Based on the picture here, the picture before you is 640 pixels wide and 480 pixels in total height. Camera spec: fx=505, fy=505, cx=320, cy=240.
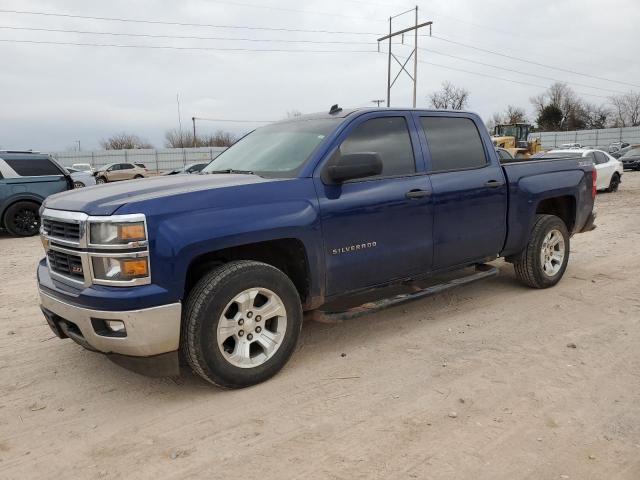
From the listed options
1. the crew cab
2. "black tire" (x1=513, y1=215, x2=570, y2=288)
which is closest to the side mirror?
"black tire" (x1=513, y1=215, x2=570, y2=288)

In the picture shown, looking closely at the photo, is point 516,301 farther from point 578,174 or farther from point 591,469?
point 591,469

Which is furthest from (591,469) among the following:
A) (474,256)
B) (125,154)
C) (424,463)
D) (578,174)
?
(125,154)

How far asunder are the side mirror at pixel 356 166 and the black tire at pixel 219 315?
0.85 meters

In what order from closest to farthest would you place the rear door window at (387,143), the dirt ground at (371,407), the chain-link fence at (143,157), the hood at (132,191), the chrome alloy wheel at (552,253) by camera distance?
1. the dirt ground at (371,407)
2. the hood at (132,191)
3. the rear door window at (387,143)
4. the chrome alloy wheel at (552,253)
5. the chain-link fence at (143,157)

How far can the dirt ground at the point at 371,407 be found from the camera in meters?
2.63

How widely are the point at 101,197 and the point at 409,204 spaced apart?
7.69 ft

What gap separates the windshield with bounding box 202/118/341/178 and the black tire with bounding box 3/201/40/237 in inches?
323

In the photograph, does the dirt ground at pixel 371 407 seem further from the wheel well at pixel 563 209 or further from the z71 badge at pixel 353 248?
the wheel well at pixel 563 209

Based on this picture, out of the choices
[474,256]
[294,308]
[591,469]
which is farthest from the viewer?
[474,256]

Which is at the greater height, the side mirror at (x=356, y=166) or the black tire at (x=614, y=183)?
the side mirror at (x=356, y=166)

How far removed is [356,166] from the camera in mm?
3619

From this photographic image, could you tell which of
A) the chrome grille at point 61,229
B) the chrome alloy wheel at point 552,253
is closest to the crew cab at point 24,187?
the chrome grille at point 61,229

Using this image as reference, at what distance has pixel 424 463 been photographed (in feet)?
8.54

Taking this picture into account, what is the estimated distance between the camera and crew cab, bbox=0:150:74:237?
1082cm
